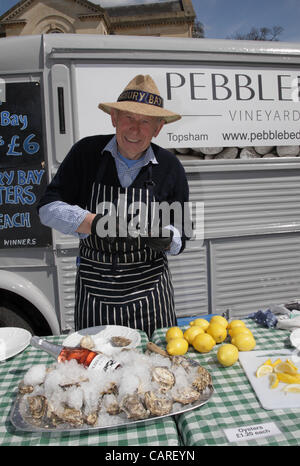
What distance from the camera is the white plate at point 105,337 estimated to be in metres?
1.53

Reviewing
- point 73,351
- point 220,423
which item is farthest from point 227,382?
point 73,351

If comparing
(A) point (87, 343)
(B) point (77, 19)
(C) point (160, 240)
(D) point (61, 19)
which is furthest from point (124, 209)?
(D) point (61, 19)

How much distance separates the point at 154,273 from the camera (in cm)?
211

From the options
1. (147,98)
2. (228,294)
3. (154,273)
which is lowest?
(228,294)

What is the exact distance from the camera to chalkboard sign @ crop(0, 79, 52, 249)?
113 inches

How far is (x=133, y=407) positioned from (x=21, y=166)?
92.4 inches

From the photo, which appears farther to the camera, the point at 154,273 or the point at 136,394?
the point at 154,273

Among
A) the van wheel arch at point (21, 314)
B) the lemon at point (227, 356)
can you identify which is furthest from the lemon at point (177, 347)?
the van wheel arch at point (21, 314)

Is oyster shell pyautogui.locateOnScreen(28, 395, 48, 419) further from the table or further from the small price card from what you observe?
the small price card

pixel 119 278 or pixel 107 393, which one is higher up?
pixel 119 278

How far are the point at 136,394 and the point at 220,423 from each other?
28 centimetres

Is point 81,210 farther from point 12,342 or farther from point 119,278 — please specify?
point 12,342

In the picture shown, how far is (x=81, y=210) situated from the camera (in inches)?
75.6
